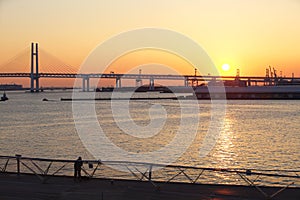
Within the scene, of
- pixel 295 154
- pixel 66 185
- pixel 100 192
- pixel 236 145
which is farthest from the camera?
pixel 236 145

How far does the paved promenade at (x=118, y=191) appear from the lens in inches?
418

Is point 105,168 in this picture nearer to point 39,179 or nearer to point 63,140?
point 39,179

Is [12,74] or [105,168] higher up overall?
[12,74]

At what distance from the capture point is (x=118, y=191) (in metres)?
11.1

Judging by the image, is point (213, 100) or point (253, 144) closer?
point (253, 144)

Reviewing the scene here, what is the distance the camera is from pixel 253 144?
32.5 metres

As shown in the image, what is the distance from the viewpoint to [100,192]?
11.0 m

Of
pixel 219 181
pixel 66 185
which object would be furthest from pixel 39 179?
pixel 219 181

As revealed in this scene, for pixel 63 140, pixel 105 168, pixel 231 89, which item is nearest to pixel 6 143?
pixel 63 140

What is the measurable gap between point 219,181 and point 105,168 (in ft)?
17.1

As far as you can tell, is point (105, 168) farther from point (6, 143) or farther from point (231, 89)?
point (231, 89)

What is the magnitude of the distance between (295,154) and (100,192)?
18271 mm

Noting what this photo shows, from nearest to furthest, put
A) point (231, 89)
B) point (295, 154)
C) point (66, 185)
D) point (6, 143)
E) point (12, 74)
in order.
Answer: point (66, 185)
point (295, 154)
point (6, 143)
point (12, 74)
point (231, 89)

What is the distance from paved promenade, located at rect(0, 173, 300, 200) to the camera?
1062 centimetres
